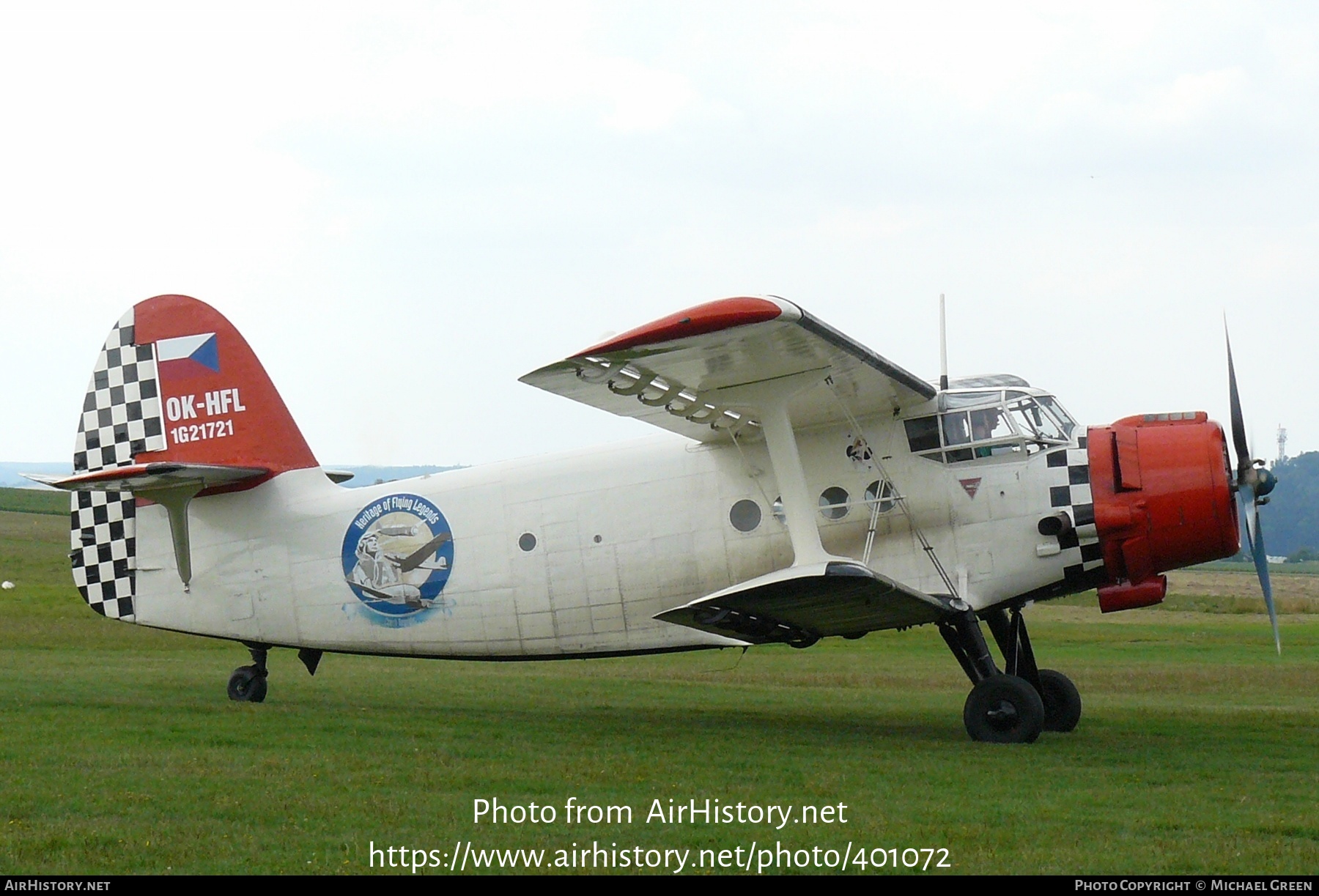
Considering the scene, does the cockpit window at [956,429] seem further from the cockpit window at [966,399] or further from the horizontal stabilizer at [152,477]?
the horizontal stabilizer at [152,477]

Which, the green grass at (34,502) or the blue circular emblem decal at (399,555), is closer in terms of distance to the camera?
the blue circular emblem decal at (399,555)

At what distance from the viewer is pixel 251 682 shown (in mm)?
14594

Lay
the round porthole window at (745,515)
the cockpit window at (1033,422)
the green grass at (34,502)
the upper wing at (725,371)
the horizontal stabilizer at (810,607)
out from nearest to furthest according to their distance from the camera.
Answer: the upper wing at (725,371)
the horizontal stabilizer at (810,607)
the cockpit window at (1033,422)
the round porthole window at (745,515)
the green grass at (34,502)

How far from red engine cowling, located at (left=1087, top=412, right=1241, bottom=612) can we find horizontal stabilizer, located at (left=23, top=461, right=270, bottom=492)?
8.80m

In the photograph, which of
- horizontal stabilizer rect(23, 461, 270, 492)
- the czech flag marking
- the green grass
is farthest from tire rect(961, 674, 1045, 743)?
the green grass

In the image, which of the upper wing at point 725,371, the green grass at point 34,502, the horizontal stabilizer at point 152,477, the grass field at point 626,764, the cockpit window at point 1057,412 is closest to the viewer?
the grass field at point 626,764

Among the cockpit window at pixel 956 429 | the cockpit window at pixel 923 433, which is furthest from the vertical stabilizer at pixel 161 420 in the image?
the cockpit window at pixel 956 429

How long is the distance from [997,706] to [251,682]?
8019 millimetres

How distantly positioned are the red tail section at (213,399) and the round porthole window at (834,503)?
19.7 feet

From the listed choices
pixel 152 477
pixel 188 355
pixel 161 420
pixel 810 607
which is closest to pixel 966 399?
pixel 810 607

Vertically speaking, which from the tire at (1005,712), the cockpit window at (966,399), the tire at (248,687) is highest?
the cockpit window at (966,399)

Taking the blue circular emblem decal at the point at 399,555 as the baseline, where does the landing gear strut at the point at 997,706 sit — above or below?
below

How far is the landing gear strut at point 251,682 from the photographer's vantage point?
14.6 m
